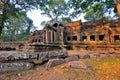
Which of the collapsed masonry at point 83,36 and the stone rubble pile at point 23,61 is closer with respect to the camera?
the stone rubble pile at point 23,61

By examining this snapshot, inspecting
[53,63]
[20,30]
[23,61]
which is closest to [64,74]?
[53,63]

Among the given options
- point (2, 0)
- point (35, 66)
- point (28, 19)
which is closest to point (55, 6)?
point (28, 19)

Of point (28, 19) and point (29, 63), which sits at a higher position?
point (28, 19)

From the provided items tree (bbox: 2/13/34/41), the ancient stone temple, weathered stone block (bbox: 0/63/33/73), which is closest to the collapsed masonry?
the ancient stone temple

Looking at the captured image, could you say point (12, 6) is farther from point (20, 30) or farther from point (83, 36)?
point (20, 30)

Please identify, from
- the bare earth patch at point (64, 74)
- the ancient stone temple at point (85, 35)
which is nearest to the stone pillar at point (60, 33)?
the ancient stone temple at point (85, 35)

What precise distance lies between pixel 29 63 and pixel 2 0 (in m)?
19.3

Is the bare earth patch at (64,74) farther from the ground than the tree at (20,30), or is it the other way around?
the tree at (20,30)

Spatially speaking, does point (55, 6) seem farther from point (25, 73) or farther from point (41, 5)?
point (25, 73)

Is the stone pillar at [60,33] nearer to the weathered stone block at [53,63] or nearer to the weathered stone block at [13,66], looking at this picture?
the weathered stone block at [53,63]

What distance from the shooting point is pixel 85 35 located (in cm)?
2705

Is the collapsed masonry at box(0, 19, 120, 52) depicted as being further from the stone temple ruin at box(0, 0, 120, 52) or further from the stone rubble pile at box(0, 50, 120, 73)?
the stone rubble pile at box(0, 50, 120, 73)

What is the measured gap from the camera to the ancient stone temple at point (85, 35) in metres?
23.2

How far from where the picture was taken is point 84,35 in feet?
89.4
